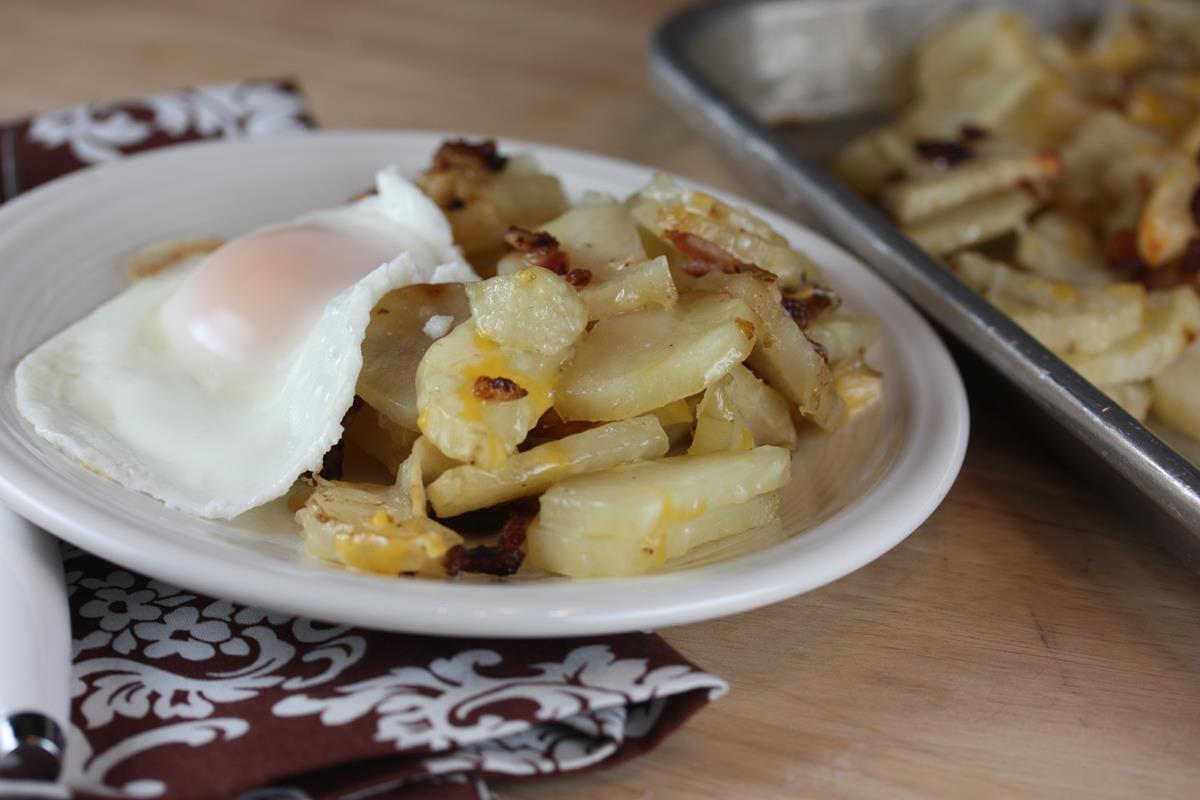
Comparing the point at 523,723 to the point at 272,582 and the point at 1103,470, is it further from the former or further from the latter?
the point at 1103,470

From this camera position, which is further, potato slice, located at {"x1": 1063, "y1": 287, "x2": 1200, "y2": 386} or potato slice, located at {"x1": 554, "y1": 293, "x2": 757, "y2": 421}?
potato slice, located at {"x1": 1063, "y1": 287, "x2": 1200, "y2": 386}

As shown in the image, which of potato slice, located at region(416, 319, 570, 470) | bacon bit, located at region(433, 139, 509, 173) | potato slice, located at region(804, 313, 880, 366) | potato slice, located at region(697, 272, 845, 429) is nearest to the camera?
potato slice, located at region(416, 319, 570, 470)

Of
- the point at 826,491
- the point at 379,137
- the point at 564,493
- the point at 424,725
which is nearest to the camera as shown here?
the point at 424,725

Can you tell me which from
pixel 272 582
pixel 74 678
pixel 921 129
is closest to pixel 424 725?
pixel 272 582

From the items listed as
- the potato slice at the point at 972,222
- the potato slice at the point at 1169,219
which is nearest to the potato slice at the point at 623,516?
the potato slice at the point at 972,222

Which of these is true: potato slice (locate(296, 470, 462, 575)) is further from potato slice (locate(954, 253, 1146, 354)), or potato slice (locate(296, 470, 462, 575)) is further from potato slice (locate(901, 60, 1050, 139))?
potato slice (locate(901, 60, 1050, 139))

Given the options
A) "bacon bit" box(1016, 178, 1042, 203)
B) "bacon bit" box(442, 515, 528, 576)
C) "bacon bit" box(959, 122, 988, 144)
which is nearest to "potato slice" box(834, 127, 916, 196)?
"bacon bit" box(959, 122, 988, 144)

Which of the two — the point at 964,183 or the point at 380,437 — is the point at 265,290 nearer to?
the point at 380,437
